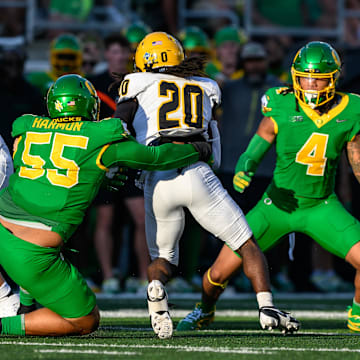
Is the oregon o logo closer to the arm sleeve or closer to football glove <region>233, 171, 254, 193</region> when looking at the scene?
the arm sleeve

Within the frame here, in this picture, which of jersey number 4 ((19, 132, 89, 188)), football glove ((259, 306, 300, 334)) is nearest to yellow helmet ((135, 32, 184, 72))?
jersey number 4 ((19, 132, 89, 188))

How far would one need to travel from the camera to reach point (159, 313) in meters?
4.86

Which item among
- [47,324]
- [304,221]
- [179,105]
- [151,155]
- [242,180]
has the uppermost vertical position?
[179,105]

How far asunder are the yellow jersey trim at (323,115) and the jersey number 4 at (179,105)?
0.88m

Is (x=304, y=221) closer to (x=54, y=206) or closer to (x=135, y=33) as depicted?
(x=54, y=206)

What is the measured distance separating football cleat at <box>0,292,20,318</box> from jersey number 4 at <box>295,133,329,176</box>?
1920 mm

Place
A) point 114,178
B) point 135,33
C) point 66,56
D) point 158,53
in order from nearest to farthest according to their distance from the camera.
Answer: point 114,178, point 158,53, point 66,56, point 135,33

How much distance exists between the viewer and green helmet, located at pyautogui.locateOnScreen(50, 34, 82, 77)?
8.98 metres

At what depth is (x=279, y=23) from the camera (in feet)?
37.6

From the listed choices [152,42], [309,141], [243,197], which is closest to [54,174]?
[152,42]

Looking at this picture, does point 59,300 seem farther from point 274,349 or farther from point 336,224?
point 336,224

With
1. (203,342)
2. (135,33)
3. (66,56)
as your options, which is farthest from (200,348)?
(135,33)

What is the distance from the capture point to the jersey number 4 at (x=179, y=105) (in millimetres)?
5305

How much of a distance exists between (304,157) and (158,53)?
A: 1.15 m
